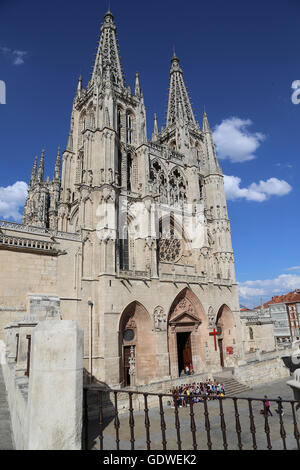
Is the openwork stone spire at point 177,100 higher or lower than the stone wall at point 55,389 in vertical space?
higher

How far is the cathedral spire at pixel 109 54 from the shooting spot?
92.1 ft

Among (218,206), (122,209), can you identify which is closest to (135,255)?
(122,209)

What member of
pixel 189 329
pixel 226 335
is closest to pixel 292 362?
pixel 189 329

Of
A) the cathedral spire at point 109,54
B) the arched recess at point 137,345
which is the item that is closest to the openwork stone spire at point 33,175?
the cathedral spire at point 109,54

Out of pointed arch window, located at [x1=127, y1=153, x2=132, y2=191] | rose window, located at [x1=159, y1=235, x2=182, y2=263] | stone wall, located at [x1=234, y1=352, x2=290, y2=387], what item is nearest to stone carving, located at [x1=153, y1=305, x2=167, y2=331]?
rose window, located at [x1=159, y1=235, x2=182, y2=263]

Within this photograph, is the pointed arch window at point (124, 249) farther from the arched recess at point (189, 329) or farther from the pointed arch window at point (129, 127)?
the pointed arch window at point (129, 127)

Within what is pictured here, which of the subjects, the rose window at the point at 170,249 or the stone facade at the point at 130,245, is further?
the rose window at the point at 170,249

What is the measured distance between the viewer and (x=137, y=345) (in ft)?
65.5

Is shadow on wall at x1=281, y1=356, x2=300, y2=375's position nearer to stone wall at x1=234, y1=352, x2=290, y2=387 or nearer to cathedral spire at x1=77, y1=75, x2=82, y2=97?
stone wall at x1=234, y1=352, x2=290, y2=387

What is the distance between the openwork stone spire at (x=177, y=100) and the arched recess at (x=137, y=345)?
23278mm

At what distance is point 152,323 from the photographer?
20.2 meters

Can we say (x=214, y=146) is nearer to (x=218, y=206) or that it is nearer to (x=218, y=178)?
(x=218, y=178)

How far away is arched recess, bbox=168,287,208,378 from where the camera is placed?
22406 millimetres
